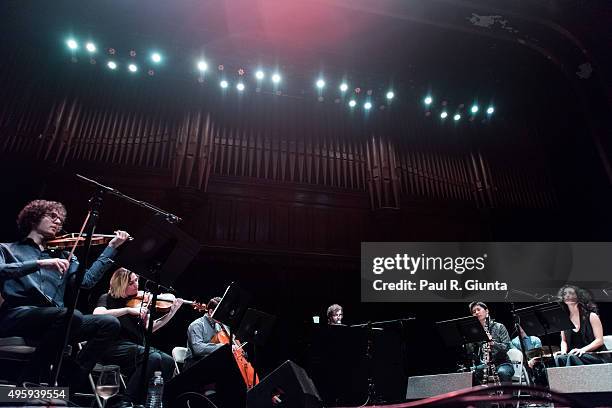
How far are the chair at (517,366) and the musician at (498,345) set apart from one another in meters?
0.06

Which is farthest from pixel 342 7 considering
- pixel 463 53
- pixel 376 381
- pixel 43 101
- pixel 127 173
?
pixel 43 101

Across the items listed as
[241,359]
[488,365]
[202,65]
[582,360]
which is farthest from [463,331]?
[202,65]

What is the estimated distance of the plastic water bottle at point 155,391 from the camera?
3588 mm

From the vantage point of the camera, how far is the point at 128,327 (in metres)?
4.00

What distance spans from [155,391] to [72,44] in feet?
16.0

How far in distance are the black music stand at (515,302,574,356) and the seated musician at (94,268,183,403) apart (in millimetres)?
3556

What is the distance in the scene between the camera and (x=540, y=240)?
645cm

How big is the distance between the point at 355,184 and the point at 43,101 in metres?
4.72

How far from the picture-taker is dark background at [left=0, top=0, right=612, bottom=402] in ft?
18.1

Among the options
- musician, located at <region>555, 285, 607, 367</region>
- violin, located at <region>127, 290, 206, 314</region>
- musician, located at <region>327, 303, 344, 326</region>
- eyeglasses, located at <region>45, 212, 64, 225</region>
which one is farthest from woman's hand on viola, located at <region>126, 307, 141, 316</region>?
musician, located at <region>555, 285, 607, 367</region>

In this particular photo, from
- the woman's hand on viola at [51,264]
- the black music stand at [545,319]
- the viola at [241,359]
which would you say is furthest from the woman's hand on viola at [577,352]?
the woman's hand on viola at [51,264]

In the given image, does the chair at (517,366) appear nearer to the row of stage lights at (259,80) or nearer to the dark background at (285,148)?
the dark background at (285,148)

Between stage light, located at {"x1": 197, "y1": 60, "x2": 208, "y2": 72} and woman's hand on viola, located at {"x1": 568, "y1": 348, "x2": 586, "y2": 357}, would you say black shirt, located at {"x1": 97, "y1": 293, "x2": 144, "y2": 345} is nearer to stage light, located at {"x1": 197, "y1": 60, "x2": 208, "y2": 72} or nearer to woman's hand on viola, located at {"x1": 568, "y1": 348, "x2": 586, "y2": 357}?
stage light, located at {"x1": 197, "y1": 60, "x2": 208, "y2": 72}

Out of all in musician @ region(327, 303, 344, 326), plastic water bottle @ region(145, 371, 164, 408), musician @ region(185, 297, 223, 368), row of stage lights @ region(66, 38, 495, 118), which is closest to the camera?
plastic water bottle @ region(145, 371, 164, 408)
